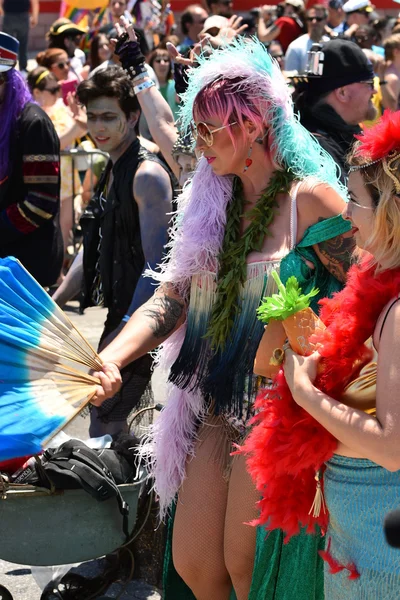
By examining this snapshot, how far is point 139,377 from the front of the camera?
3922mm

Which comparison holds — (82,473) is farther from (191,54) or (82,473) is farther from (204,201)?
(191,54)

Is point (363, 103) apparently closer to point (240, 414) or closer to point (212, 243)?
point (212, 243)

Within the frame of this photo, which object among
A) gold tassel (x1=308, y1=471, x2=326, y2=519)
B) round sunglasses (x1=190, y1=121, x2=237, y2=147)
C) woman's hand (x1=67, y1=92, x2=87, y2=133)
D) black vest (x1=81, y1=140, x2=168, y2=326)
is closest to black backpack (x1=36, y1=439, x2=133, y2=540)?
black vest (x1=81, y1=140, x2=168, y2=326)

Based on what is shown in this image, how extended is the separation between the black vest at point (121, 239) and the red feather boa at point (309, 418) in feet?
5.44

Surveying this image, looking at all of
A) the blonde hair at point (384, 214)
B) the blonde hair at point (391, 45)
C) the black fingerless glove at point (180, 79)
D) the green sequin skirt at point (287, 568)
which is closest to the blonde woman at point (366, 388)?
the blonde hair at point (384, 214)

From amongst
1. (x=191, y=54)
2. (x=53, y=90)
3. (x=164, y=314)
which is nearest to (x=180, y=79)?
(x=191, y=54)

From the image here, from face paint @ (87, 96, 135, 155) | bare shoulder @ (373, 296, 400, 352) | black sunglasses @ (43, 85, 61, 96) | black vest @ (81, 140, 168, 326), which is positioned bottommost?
black sunglasses @ (43, 85, 61, 96)

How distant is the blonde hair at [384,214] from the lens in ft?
6.70

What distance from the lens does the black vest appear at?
395cm

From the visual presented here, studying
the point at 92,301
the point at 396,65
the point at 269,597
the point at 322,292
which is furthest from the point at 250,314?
the point at 396,65

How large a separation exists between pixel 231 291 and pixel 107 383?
18.3 inches

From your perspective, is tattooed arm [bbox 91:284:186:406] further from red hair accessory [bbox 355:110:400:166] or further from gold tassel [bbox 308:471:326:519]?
red hair accessory [bbox 355:110:400:166]

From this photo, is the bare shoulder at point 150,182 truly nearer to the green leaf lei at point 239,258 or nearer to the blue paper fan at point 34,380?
the green leaf lei at point 239,258

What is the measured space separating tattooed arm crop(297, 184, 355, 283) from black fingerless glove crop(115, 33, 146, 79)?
1.50 m
